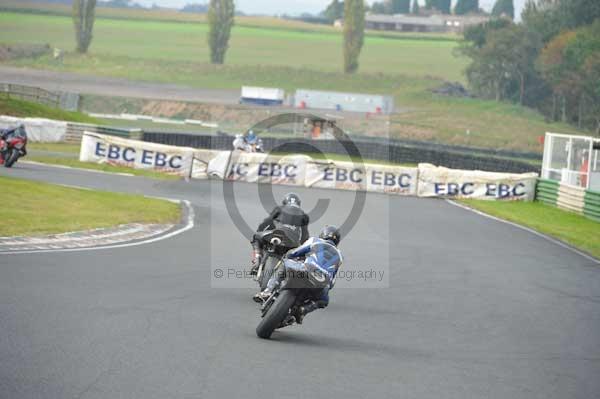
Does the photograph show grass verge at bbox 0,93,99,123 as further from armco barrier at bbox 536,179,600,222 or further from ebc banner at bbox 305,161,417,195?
armco barrier at bbox 536,179,600,222

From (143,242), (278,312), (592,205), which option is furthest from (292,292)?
(592,205)

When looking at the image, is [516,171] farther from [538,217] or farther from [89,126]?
[89,126]

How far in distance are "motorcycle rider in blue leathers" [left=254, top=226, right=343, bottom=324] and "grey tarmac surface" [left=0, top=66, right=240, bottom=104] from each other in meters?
66.3

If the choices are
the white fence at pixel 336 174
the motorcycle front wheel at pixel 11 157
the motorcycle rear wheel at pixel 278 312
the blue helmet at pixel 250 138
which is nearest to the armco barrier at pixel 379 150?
the blue helmet at pixel 250 138

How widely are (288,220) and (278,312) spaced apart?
7.75 feet

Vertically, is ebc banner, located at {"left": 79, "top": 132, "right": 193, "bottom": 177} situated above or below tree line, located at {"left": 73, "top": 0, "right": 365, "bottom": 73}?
below

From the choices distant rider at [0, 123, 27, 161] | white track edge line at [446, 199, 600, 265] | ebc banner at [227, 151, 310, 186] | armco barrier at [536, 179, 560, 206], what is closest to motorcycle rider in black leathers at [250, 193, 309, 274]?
white track edge line at [446, 199, 600, 265]

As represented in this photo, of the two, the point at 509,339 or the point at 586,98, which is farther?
the point at 586,98

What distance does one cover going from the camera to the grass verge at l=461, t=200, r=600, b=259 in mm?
24688

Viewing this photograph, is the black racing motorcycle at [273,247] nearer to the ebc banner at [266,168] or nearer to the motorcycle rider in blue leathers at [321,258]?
the motorcycle rider in blue leathers at [321,258]

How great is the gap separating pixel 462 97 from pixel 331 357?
77.3m

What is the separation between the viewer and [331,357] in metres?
9.57

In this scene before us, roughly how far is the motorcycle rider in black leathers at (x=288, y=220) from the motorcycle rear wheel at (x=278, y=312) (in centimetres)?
207

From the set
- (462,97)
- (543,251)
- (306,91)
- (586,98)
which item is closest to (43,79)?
(306,91)
